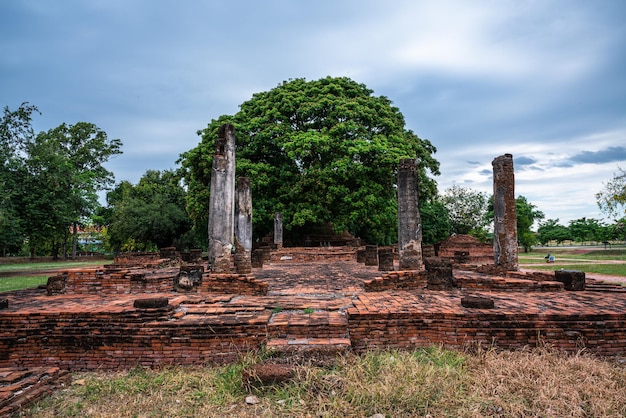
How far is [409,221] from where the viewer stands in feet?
28.4

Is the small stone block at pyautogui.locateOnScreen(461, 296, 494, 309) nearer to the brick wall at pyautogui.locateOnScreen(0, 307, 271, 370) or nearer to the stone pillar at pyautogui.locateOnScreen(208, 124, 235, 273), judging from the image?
the brick wall at pyautogui.locateOnScreen(0, 307, 271, 370)

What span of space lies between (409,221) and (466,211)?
95.8ft

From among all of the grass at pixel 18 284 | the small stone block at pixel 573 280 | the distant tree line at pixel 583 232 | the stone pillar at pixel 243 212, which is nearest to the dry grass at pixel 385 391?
the small stone block at pixel 573 280

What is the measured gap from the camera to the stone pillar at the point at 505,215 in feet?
29.2

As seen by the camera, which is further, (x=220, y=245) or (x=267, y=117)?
(x=267, y=117)

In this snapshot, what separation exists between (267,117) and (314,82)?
3834 mm

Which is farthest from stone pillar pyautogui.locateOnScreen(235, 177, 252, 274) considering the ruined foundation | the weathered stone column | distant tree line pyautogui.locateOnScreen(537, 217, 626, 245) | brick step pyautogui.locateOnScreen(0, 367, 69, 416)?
distant tree line pyautogui.locateOnScreen(537, 217, 626, 245)

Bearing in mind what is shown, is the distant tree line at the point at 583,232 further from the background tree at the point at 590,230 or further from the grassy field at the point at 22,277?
the grassy field at the point at 22,277

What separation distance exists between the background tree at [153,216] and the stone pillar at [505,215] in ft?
71.7

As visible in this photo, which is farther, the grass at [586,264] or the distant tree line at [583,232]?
the distant tree line at [583,232]

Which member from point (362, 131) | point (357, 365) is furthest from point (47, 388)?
point (362, 131)

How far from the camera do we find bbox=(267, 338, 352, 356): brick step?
402cm

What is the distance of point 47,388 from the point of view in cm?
387

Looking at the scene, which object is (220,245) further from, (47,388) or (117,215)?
(117,215)
